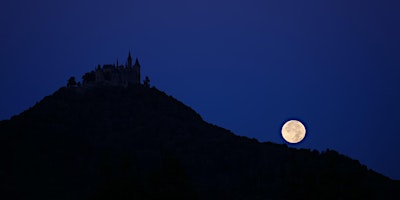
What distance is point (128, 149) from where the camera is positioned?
4500 inches

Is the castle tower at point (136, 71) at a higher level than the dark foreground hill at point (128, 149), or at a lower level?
higher

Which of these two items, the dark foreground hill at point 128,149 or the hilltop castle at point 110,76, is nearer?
the dark foreground hill at point 128,149

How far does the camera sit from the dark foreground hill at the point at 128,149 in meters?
123

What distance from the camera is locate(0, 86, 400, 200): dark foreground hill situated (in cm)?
12281

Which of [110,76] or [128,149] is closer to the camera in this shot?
[128,149]

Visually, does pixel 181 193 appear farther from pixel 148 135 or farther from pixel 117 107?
pixel 117 107

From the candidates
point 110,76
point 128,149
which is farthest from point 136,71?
point 128,149

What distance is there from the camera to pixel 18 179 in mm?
125062

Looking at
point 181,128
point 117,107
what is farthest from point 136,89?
point 181,128

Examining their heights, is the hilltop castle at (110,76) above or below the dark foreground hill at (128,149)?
above

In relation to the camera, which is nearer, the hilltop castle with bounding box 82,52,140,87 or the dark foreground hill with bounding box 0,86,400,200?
the dark foreground hill with bounding box 0,86,400,200

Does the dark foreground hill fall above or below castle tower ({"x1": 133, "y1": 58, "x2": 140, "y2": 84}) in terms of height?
below

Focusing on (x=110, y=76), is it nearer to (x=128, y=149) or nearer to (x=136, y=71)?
(x=136, y=71)

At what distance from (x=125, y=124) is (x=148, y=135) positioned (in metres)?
9.70
